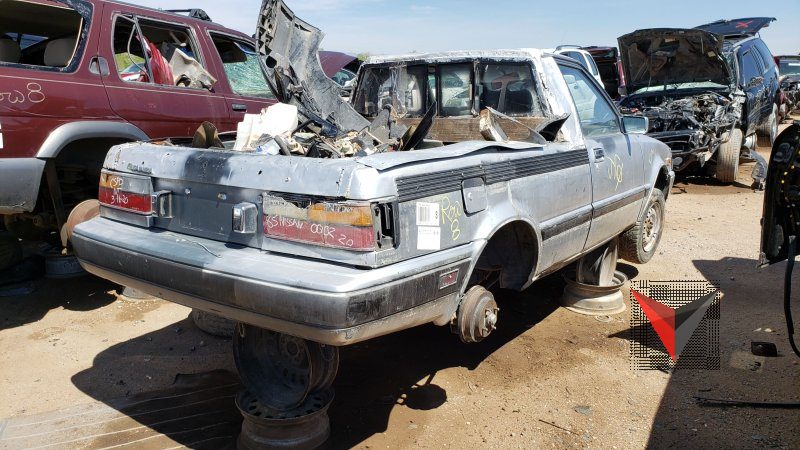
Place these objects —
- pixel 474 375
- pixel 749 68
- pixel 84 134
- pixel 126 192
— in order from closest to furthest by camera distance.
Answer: pixel 126 192 < pixel 474 375 < pixel 84 134 < pixel 749 68

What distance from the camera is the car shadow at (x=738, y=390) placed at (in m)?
3.00

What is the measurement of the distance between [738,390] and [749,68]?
843 centimetres

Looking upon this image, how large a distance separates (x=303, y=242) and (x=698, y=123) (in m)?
7.81

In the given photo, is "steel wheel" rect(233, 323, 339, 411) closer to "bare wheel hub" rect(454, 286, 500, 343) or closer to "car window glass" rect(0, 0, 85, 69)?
"bare wheel hub" rect(454, 286, 500, 343)

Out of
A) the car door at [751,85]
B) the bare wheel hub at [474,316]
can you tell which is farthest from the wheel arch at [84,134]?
the car door at [751,85]

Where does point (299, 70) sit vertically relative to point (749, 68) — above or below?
below

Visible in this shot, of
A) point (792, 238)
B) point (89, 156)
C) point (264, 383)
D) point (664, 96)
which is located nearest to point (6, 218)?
point (89, 156)

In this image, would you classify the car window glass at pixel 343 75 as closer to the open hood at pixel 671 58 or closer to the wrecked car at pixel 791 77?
the open hood at pixel 671 58

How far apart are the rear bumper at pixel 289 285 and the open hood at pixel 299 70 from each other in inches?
52.7

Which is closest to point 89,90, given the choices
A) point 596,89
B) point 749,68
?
point 596,89

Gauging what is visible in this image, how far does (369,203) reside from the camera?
2.31 m

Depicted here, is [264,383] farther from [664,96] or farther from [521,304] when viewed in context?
[664,96]

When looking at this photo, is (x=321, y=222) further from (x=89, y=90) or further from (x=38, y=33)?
(x=38, y=33)

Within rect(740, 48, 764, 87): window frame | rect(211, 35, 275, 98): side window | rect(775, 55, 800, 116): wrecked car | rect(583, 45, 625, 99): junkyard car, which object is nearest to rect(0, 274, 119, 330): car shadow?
rect(211, 35, 275, 98): side window
